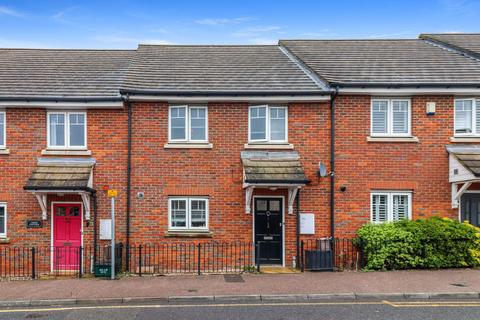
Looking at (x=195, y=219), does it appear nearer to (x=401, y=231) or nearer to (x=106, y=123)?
(x=106, y=123)

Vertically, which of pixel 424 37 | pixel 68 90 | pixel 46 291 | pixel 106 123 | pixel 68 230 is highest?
pixel 424 37

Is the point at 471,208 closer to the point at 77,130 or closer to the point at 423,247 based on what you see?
the point at 423,247

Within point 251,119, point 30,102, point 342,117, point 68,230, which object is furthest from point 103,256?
point 342,117

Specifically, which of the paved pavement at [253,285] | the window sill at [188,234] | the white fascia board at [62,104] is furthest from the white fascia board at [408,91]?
the white fascia board at [62,104]

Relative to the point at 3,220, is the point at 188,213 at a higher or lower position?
higher

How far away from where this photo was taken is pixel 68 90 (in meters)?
14.1

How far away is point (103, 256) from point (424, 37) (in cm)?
1626

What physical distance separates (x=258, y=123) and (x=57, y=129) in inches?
248

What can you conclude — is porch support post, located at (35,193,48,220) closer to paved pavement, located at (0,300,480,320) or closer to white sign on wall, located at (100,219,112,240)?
white sign on wall, located at (100,219,112,240)

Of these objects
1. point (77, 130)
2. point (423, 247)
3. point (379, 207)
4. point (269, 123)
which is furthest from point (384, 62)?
point (77, 130)

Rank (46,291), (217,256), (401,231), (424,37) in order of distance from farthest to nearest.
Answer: (424,37) → (217,256) → (401,231) → (46,291)

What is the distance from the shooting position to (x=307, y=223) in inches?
536

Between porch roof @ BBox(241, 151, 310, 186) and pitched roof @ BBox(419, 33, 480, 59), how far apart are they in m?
8.31

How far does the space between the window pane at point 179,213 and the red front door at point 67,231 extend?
2841 millimetres
